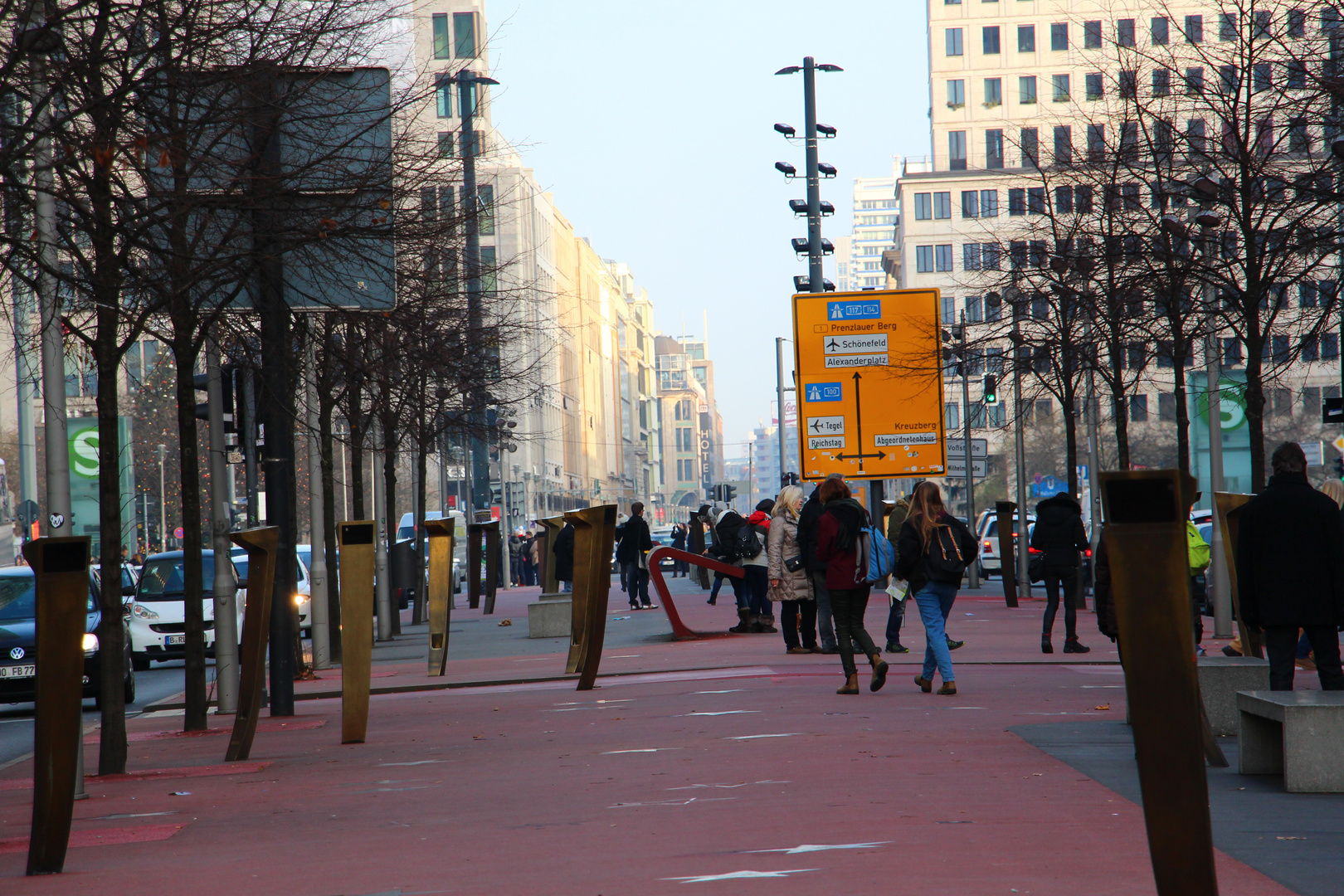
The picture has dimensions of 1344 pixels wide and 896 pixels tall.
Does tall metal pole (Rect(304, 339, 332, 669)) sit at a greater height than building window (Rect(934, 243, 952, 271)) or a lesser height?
lesser

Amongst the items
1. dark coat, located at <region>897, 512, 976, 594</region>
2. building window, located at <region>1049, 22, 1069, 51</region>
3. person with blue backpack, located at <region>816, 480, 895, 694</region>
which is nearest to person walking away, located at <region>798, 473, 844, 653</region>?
person with blue backpack, located at <region>816, 480, 895, 694</region>

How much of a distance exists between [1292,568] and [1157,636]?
627 cm

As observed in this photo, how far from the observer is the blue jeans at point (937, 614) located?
537 inches

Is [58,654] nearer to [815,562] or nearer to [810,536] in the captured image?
[810,536]

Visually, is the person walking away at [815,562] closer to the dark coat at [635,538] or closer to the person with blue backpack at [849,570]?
the person with blue backpack at [849,570]

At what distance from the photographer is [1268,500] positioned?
405 inches

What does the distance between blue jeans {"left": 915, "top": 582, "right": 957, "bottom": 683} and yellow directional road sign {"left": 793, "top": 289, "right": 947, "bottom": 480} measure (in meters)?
13.9

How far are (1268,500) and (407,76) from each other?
24.5ft

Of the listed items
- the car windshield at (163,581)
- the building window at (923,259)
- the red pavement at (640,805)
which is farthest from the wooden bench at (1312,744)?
the building window at (923,259)

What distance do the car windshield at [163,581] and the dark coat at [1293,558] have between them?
55.2 ft

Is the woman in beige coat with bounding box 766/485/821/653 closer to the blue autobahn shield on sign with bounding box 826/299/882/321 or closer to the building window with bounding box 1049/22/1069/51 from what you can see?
the blue autobahn shield on sign with bounding box 826/299/882/321

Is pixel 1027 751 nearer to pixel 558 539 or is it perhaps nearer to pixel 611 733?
pixel 611 733

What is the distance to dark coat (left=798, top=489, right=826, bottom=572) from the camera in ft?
57.4

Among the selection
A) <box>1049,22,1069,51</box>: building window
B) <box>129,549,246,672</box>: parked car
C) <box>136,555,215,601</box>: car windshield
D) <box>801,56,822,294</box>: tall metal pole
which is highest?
<box>1049,22,1069,51</box>: building window
